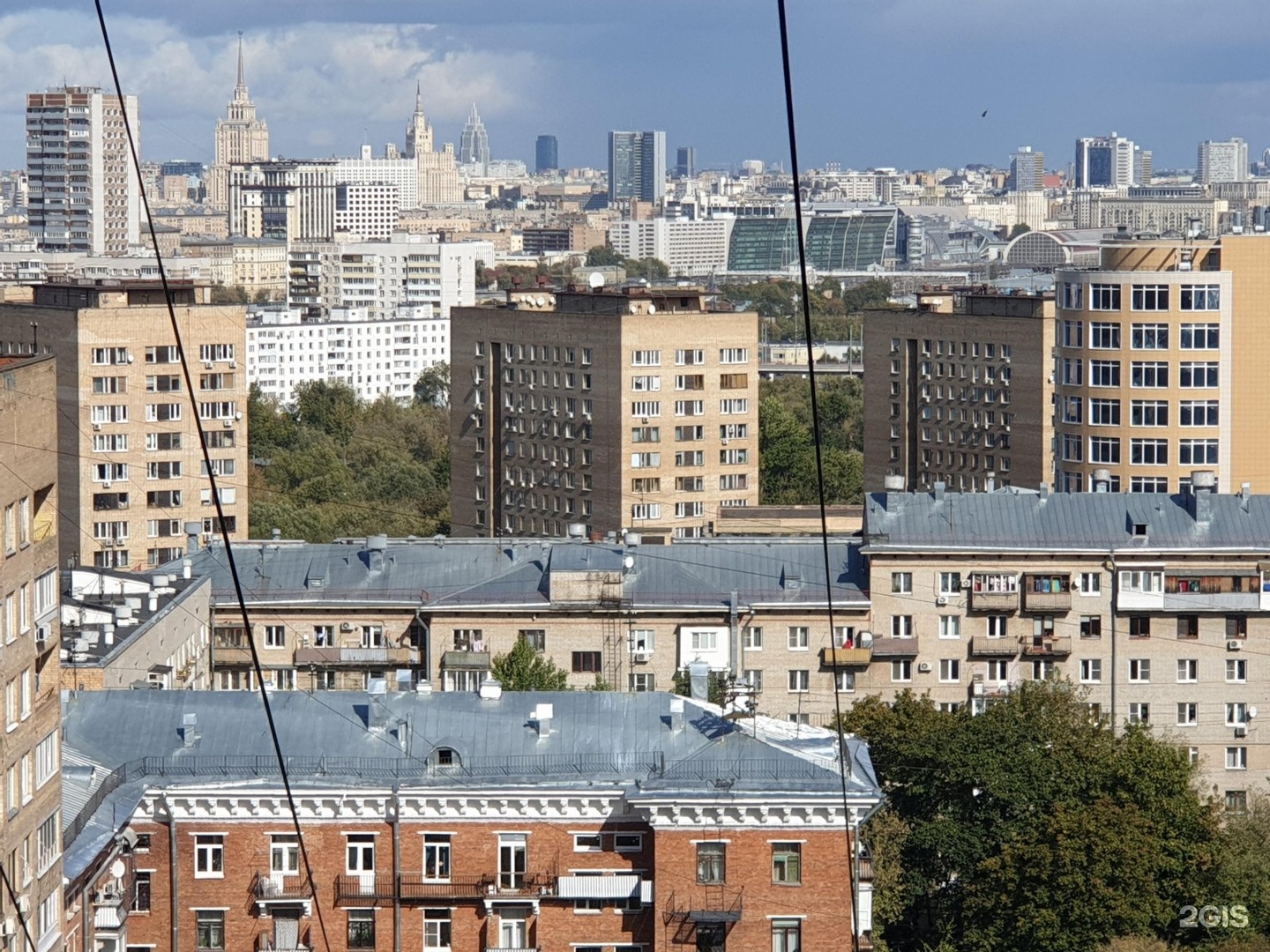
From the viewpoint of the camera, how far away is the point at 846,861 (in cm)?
1962

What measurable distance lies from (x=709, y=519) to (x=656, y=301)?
16.7 feet

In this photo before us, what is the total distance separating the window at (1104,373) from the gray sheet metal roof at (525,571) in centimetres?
1003

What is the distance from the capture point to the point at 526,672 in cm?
2761

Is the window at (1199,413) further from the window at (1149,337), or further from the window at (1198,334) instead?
the window at (1149,337)

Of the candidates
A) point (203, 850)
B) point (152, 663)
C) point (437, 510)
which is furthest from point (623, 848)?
point (437, 510)

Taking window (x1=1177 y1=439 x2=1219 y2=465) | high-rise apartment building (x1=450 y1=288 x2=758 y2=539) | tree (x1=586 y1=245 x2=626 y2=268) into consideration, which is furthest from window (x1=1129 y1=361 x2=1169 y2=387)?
tree (x1=586 y1=245 x2=626 y2=268)

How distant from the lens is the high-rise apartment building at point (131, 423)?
4303cm

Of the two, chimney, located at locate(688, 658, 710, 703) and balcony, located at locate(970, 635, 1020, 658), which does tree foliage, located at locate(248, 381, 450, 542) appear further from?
chimney, located at locate(688, 658, 710, 703)

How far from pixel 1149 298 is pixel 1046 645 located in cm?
1145

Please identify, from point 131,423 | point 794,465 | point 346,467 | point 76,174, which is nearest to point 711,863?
point 131,423

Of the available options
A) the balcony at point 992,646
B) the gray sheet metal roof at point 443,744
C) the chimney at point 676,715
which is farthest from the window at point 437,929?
the balcony at point 992,646

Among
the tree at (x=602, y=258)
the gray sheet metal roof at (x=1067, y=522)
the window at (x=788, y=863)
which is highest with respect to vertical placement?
the tree at (x=602, y=258)

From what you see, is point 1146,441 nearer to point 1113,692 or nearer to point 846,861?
point 1113,692

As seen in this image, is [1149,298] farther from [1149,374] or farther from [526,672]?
[526,672]
